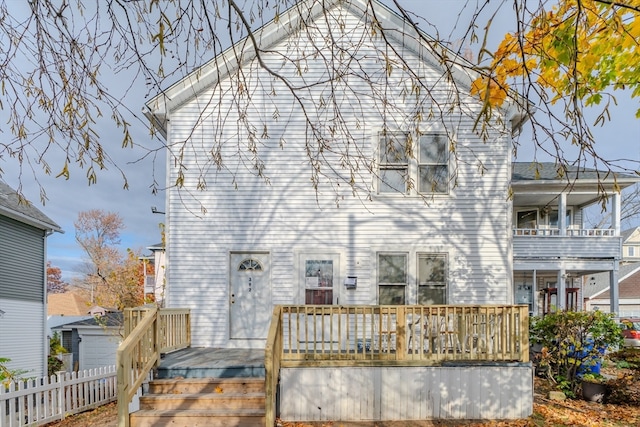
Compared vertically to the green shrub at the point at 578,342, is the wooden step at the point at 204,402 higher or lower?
lower

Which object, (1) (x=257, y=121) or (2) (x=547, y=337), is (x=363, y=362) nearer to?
(2) (x=547, y=337)

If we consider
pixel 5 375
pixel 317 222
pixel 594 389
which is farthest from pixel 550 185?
pixel 5 375

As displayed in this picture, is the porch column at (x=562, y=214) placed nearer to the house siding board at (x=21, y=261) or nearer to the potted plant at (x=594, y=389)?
the potted plant at (x=594, y=389)

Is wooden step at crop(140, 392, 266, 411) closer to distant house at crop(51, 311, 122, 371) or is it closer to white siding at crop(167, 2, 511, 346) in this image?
white siding at crop(167, 2, 511, 346)

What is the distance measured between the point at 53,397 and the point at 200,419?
356cm

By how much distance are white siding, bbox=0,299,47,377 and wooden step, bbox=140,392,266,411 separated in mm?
9470

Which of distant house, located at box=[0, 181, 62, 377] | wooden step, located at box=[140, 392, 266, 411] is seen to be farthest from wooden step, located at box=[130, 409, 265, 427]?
distant house, located at box=[0, 181, 62, 377]

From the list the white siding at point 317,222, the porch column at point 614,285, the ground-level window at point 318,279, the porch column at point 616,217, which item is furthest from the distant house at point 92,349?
the porch column at point 616,217

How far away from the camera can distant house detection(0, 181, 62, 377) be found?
1212cm

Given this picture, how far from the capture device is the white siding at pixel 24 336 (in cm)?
1212

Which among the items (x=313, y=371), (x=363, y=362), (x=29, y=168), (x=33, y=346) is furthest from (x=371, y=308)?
(x=33, y=346)

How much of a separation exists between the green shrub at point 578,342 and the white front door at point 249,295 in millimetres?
5338

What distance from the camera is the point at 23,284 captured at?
13141 millimetres

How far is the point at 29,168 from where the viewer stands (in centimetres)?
273
